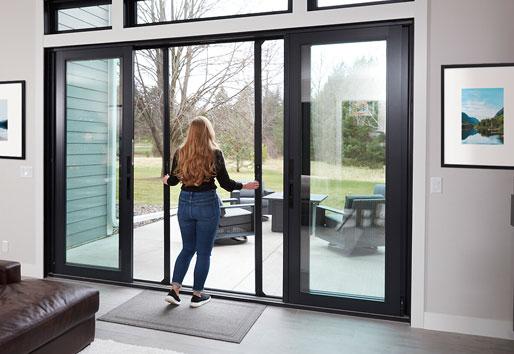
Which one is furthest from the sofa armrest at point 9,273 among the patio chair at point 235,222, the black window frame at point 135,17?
the patio chair at point 235,222

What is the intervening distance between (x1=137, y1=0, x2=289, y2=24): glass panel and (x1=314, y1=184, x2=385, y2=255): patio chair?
5.23ft

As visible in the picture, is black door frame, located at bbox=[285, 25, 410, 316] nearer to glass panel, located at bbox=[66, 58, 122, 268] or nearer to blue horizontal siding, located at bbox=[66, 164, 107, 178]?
glass panel, located at bbox=[66, 58, 122, 268]

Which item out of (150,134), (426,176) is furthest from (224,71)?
(426,176)

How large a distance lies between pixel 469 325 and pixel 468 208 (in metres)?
0.80

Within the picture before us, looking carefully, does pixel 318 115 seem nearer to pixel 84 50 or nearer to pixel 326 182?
pixel 326 182

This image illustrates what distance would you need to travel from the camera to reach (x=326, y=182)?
3.43 meters

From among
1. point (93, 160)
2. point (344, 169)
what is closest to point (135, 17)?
point (93, 160)

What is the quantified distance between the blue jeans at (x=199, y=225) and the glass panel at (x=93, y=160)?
948mm

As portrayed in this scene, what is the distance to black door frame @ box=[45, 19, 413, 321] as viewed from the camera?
3.25 m

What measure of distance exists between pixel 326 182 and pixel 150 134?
1.74 metres

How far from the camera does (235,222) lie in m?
5.28

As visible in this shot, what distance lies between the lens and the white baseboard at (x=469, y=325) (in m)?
2.99

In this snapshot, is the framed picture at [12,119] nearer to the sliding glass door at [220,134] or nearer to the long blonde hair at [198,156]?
the sliding glass door at [220,134]

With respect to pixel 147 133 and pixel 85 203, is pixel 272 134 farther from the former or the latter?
pixel 85 203
